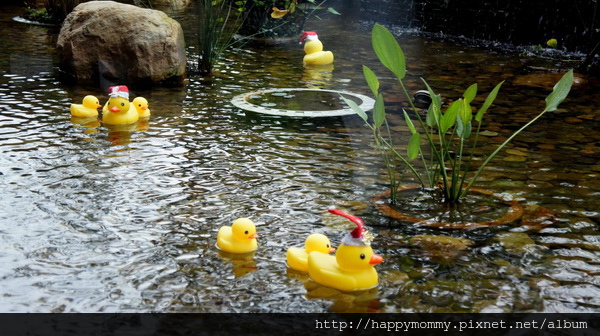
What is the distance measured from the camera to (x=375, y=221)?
166 inches

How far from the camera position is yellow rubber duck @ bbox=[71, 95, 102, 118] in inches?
252

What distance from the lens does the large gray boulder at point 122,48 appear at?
770 centimetres

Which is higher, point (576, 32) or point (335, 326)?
point (576, 32)

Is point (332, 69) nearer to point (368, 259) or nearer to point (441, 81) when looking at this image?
point (441, 81)

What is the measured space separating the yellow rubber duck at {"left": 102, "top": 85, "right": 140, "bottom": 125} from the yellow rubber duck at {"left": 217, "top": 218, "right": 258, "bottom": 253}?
2845 mm

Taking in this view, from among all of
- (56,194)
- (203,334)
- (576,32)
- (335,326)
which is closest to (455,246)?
(335,326)

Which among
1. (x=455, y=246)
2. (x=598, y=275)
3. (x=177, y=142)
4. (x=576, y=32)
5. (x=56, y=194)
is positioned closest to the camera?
(x=598, y=275)

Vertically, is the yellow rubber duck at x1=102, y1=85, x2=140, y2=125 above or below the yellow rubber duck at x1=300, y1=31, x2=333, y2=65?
below

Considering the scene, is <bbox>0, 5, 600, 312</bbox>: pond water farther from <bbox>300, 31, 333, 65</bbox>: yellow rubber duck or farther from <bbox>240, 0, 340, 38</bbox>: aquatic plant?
<bbox>240, 0, 340, 38</bbox>: aquatic plant

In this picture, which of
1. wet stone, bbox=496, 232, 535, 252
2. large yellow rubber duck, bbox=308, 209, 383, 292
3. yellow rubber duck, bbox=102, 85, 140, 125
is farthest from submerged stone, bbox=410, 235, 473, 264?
yellow rubber duck, bbox=102, 85, 140, 125

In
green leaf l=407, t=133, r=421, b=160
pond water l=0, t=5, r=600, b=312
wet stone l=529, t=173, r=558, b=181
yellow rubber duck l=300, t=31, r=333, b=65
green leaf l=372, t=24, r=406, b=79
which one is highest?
green leaf l=372, t=24, r=406, b=79

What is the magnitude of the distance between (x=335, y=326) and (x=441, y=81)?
5.92 meters

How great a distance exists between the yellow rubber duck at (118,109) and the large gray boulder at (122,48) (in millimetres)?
1494

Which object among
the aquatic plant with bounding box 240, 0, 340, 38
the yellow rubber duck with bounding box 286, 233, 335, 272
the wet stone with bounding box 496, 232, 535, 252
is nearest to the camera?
the yellow rubber duck with bounding box 286, 233, 335, 272
